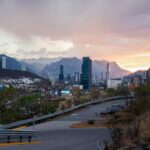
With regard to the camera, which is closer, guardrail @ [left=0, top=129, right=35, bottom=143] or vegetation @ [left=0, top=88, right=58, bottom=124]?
guardrail @ [left=0, top=129, right=35, bottom=143]

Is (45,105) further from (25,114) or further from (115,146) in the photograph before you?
(115,146)

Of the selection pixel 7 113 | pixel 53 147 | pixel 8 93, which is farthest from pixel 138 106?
pixel 8 93

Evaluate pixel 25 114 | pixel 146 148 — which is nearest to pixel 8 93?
pixel 25 114

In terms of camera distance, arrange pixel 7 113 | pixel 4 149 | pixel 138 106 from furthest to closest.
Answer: pixel 7 113 → pixel 138 106 → pixel 4 149

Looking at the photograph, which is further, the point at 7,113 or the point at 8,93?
the point at 8,93

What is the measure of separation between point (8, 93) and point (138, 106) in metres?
39.3

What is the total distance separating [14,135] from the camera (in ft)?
82.2

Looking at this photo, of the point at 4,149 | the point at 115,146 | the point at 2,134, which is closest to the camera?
the point at 115,146

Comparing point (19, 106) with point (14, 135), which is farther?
point (19, 106)

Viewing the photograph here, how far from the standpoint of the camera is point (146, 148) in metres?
17.2

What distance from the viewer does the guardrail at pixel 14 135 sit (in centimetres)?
2461

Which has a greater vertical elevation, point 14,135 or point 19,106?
point 14,135

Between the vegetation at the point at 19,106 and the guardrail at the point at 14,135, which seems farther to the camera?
the vegetation at the point at 19,106

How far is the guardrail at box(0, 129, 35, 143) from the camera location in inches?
969
